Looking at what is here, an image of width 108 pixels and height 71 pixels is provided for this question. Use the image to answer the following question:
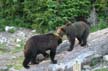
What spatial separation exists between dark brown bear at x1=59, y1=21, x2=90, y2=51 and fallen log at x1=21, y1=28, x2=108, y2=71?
0.21 metres

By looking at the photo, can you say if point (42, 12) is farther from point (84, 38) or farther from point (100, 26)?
point (84, 38)

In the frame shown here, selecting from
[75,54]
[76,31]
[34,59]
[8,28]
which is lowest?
[8,28]

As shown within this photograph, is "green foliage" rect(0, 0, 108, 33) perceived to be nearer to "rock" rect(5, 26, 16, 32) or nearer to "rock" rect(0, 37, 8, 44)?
"rock" rect(5, 26, 16, 32)

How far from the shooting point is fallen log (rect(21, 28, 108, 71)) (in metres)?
11.5

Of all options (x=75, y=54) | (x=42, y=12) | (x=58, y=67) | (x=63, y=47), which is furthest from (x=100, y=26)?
(x=58, y=67)

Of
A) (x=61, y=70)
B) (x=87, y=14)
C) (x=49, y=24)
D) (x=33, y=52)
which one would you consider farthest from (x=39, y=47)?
(x=87, y=14)

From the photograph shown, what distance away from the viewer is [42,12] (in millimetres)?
17641

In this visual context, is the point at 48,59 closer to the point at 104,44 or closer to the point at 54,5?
the point at 104,44

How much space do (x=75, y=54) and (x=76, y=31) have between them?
82 cm

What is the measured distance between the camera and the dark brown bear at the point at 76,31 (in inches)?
490

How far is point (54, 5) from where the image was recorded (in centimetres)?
1745

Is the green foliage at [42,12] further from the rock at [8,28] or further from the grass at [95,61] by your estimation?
the grass at [95,61]

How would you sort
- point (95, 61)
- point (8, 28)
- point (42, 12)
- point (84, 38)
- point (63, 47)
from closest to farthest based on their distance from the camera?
point (95, 61), point (84, 38), point (63, 47), point (8, 28), point (42, 12)

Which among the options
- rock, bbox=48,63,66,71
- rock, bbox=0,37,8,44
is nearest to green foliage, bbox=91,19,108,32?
rock, bbox=0,37,8,44
